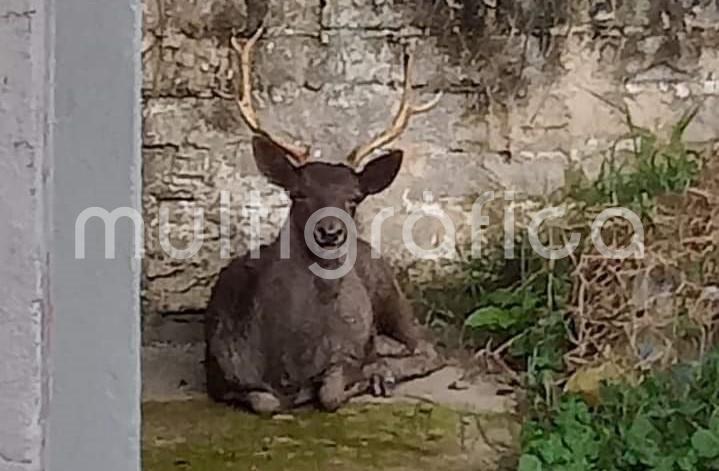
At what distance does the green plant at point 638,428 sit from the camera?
2.06 meters

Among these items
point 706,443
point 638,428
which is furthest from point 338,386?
point 706,443

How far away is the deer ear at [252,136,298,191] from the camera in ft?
7.63

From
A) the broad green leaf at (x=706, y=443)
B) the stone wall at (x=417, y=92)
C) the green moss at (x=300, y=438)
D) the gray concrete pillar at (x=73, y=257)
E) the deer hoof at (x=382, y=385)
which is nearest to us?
the gray concrete pillar at (x=73, y=257)

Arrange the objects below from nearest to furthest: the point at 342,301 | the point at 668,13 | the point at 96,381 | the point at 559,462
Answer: the point at 96,381 → the point at 559,462 → the point at 342,301 → the point at 668,13

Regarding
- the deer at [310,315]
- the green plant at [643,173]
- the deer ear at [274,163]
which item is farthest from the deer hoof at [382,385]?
the green plant at [643,173]

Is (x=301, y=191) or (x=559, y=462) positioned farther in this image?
(x=301, y=191)

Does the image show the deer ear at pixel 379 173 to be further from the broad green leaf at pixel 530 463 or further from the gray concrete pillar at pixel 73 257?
the gray concrete pillar at pixel 73 257

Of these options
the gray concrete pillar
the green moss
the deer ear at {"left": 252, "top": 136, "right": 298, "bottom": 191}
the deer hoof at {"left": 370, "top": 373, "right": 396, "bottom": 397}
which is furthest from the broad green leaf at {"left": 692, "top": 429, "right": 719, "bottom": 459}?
the gray concrete pillar

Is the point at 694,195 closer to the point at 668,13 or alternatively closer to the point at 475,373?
the point at 668,13

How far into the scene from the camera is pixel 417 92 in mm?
2451

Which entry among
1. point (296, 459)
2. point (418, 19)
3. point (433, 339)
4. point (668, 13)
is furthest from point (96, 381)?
point (668, 13)

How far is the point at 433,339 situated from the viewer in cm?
236

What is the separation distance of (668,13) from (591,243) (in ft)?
1.81

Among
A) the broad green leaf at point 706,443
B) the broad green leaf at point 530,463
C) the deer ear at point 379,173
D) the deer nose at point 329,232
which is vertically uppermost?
the deer ear at point 379,173
